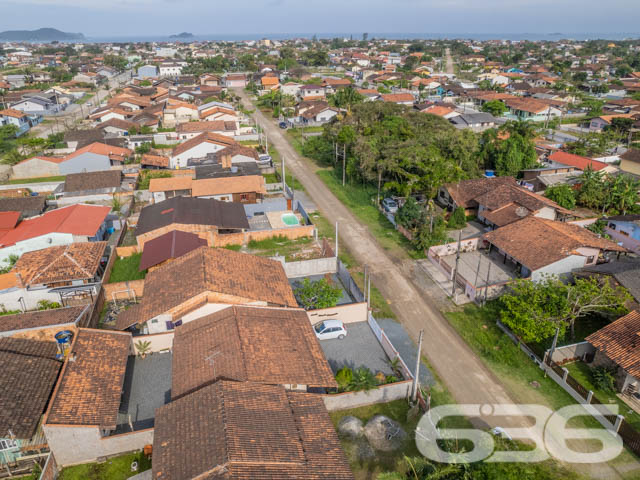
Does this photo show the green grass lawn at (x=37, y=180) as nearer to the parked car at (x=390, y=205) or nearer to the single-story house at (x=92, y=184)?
the single-story house at (x=92, y=184)

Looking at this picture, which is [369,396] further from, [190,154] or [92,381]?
[190,154]

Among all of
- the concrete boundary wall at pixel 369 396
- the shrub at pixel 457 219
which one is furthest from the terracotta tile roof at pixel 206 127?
the concrete boundary wall at pixel 369 396

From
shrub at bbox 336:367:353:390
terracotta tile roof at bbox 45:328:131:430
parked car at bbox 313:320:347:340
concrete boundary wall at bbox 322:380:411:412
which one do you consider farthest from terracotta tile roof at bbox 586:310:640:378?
terracotta tile roof at bbox 45:328:131:430

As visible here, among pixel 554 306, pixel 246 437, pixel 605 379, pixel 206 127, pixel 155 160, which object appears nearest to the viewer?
pixel 246 437

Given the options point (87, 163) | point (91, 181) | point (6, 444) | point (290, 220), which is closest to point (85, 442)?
point (6, 444)

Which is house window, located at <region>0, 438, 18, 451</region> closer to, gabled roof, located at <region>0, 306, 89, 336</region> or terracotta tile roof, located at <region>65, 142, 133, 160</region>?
gabled roof, located at <region>0, 306, 89, 336</region>

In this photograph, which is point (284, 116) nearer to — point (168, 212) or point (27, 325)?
point (168, 212)
